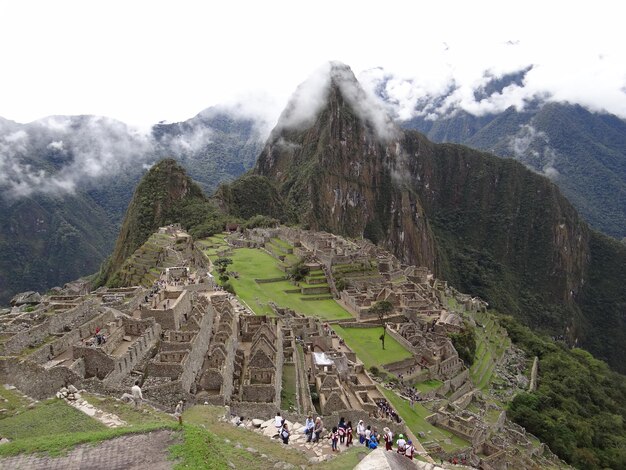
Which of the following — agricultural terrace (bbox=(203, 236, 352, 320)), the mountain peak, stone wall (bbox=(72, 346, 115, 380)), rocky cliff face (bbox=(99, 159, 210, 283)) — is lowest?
agricultural terrace (bbox=(203, 236, 352, 320))

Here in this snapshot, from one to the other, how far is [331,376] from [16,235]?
9740 cm

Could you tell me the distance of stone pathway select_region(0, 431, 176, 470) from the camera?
37.3 feet

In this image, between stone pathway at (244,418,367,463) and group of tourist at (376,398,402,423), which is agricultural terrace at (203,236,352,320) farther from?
stone pathway at (244,418,367,463)

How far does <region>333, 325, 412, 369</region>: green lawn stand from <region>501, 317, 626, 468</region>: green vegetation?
32.3ft

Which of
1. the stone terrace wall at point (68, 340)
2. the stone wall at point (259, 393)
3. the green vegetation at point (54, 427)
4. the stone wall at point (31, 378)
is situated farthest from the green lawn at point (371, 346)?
the green vegetation at point (54, 427)

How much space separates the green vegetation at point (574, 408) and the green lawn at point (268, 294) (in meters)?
18.3

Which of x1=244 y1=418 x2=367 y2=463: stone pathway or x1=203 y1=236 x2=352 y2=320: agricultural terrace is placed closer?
x1=244 y1=418 x2=367 y2=463: stone pathway

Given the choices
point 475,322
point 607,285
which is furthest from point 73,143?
point 607,285

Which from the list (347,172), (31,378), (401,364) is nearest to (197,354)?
(31,378)

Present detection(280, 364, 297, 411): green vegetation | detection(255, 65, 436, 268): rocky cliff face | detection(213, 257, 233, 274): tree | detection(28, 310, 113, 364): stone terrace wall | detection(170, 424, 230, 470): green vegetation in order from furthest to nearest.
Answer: detection(255, 65, 436, 268): rocky cliff face → detection(213, 257, 233, 274): tree → detection(280, 364, 297, 411): green vegetation → detection(28, 310, 113, 364): stone terrace wall → detection(170, 424, 230, 470): green vegetation

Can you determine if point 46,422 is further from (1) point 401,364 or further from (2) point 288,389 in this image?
(1) point 401,364

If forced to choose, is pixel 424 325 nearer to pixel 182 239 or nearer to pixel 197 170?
pixel 182 239

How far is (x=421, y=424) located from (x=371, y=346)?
11653 millimetres

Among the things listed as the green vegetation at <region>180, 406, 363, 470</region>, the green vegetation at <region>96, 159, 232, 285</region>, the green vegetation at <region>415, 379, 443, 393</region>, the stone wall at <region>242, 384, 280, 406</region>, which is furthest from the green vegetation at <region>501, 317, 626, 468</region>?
the green vegetation at <region>96, 159, 232, 285</region>
